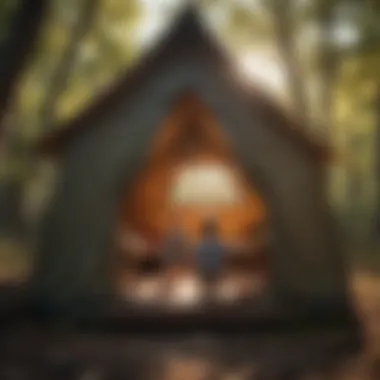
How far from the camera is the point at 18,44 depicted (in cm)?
498

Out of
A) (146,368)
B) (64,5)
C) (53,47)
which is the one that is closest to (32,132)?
(53,47)

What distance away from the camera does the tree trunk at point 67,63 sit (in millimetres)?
11023

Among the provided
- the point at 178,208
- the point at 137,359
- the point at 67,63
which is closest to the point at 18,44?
the point at 137,359

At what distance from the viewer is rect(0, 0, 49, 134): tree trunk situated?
16.2 feet

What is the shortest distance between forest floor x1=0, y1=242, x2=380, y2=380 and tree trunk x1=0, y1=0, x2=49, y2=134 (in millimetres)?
1527

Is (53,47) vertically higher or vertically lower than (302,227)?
higher

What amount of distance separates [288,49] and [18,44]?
296 inches

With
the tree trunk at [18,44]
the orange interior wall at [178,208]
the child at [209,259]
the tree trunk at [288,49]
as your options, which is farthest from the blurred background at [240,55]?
the tree trunk at [18,44]

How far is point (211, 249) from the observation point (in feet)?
20.5

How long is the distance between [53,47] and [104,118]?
240 inches

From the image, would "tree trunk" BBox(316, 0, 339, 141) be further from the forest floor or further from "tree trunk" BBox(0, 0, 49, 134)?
"tree trunk" BBox(0, 0, 49, 134)

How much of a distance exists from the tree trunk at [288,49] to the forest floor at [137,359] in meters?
6.26

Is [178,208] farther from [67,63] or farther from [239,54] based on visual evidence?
[67,63]

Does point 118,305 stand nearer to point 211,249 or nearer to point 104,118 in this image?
point 211,249
